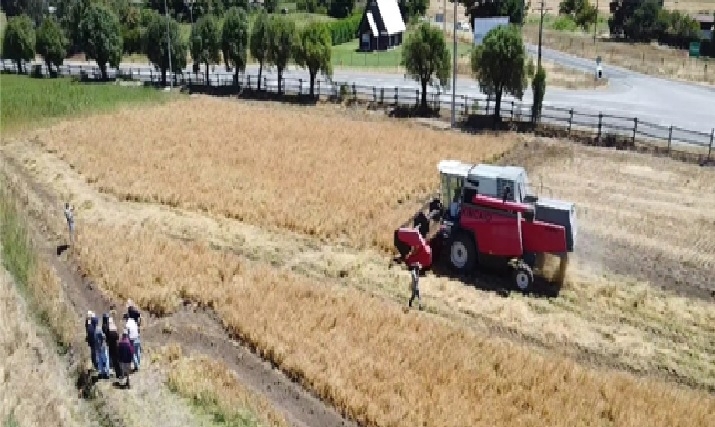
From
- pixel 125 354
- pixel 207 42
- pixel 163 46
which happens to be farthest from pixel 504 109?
pixel 125 354

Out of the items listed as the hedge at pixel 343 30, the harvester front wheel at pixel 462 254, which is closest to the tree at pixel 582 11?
the hedge at pixel 343 30

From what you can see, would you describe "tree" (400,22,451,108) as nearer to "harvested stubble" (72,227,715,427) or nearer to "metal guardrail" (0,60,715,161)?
"metal guardrail" (0,60,715,161)

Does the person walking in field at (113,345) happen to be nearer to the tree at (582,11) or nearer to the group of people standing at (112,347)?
the group of people standing at (112,347)

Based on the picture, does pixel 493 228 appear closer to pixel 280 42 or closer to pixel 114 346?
pixel 114 346

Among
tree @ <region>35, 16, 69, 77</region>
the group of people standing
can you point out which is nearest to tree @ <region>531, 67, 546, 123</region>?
the group of people standing

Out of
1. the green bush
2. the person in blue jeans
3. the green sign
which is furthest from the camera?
the green bush

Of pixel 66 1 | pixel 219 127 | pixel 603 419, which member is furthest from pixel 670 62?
pixel 66 1
